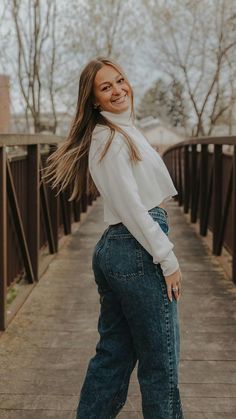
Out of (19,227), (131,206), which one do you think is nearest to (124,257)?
(131,206)

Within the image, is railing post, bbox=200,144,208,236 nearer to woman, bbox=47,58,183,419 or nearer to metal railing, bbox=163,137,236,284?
metal railing, bbox=163,137,236,284

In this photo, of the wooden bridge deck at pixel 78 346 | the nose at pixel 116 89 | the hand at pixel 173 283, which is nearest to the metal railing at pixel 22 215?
the wooden bridge deck at pixel 78 346

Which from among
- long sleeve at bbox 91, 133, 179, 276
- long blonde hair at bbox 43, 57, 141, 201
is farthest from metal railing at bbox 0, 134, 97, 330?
long sleeve at bbox 91, 133, 179, 276

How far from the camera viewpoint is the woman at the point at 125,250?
201 cm

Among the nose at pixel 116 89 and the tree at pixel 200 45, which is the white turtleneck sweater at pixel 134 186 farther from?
the tree at pixel 200 45

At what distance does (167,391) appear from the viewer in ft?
6.95

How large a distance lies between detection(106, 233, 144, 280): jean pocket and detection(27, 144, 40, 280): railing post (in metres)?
2.96

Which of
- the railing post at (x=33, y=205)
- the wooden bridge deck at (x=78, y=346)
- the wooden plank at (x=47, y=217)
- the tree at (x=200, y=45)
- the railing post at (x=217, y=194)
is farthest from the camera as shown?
the tree at (x=200, y=45)

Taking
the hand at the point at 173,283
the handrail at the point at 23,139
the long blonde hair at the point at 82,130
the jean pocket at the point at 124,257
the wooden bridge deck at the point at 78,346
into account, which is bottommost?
the wooden bridge deck at the point at 78,346

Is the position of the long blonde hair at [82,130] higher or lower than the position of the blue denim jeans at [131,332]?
higher

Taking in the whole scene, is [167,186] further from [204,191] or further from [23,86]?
[23,86]

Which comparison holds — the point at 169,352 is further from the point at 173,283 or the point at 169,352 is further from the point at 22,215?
the point at 22,215

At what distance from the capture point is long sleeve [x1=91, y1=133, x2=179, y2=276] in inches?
77.9

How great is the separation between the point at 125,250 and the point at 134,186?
207 mm
